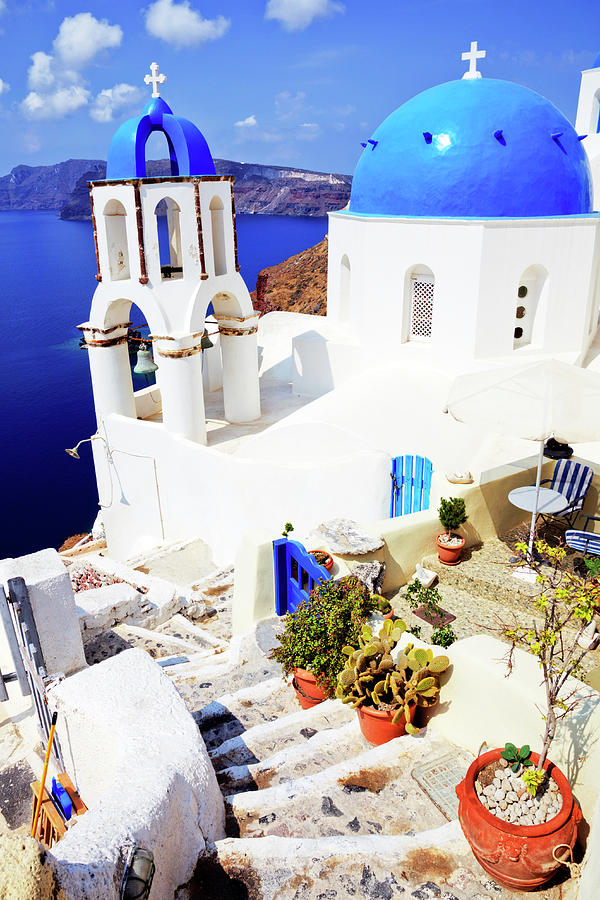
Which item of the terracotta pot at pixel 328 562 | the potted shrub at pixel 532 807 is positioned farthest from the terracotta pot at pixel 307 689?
the potted shrub at pixel 532 807

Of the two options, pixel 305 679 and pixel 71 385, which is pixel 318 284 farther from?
pixel 305 679

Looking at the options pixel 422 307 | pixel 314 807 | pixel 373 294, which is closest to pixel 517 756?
pixel 314 807

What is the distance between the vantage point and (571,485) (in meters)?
9.17

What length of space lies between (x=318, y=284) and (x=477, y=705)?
5111cm

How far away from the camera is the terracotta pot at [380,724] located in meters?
5.19

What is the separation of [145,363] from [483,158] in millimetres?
8320

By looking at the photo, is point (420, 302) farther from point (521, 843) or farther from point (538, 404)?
point (521, 843)

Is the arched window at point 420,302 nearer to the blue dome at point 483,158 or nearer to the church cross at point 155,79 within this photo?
the blue dome at point 483,158

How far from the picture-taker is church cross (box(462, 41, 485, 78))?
14547 mm

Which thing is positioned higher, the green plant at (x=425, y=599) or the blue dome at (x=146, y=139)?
the blue dome at (x=146, y=139)

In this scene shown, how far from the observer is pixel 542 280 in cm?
1379

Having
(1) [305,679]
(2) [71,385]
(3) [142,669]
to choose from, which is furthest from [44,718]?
(2) [71,385]

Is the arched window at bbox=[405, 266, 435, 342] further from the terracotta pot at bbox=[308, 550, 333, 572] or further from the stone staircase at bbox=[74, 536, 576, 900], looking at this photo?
the stone staircase at bbox=[74, 536, 576, 900]

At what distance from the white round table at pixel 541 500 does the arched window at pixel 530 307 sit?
6.06 metres
